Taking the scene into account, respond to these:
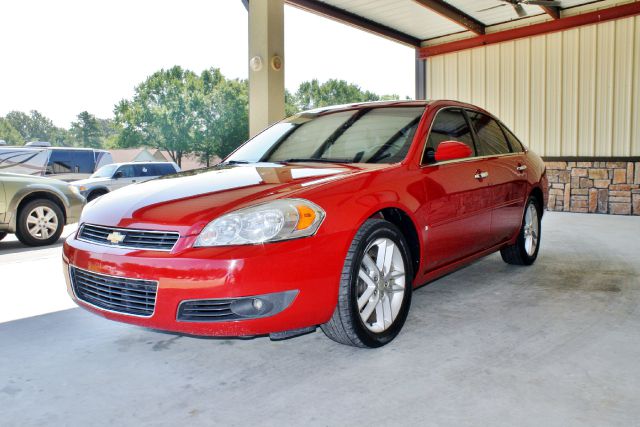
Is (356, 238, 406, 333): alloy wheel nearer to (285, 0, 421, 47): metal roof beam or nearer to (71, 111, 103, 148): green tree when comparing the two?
(285, 0, 421, 47): metal roof beam

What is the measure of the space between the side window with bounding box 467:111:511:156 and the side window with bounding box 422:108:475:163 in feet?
0.53

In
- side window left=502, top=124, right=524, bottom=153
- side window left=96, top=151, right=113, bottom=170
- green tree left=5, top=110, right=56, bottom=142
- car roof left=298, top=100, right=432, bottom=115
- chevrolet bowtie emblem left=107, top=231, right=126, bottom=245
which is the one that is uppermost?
green tree left=5, top=110, right=56, bottom=142

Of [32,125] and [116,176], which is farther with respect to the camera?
[32,125]

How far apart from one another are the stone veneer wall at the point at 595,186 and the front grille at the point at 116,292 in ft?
34.7

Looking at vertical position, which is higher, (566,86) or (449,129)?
(566,86)

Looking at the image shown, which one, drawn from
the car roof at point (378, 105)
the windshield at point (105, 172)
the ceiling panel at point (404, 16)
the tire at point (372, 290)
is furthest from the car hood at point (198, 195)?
the windshield at point (105, 172)

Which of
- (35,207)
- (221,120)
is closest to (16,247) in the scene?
(35,207)

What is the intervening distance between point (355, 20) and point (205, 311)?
31.2 feet

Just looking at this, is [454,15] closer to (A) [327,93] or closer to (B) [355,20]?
(B) [355,20]

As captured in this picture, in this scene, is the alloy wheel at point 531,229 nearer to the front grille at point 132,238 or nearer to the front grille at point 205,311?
the front grille at point 205,311

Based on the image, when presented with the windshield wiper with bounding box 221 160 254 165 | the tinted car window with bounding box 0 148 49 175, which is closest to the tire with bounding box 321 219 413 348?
the windshield wiper with bounding box 221 160 254 165

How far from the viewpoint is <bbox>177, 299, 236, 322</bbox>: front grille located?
237 centimetres

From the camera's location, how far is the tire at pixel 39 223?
6859mm

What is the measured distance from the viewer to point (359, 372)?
2.57 m
